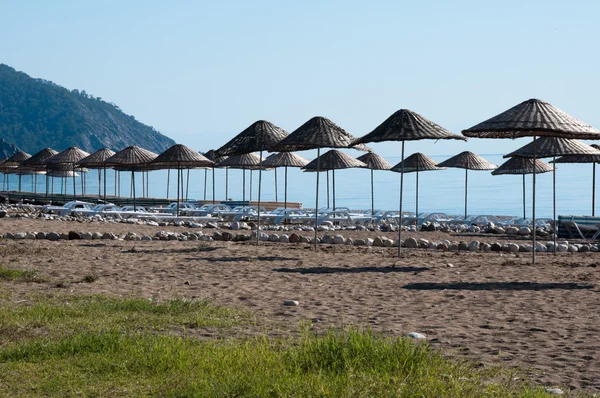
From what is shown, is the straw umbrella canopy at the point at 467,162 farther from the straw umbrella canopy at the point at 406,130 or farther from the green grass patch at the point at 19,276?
the green grass patch at the point at 19,276

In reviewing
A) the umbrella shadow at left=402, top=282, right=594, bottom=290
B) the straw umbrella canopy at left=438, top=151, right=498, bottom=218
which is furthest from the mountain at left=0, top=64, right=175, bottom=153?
the umbrella shadow at left=402, top=282, right=594, bottom=290

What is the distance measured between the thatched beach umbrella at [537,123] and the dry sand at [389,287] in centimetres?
181

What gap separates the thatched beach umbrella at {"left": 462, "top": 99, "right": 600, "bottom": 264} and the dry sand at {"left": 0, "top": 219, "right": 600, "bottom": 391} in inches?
71.4

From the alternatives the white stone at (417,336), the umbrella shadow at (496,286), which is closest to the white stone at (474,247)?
the umbrella shadow at (496,286)

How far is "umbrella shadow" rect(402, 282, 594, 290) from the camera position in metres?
9.16

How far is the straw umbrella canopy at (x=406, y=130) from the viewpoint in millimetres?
12500

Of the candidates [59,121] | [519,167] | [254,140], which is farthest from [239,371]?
[59,121]

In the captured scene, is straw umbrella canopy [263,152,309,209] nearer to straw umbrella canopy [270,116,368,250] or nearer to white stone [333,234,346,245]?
white stone [333,234,346,245]

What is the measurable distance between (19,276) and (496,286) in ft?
16.7

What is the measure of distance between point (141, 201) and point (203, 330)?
29121 mm

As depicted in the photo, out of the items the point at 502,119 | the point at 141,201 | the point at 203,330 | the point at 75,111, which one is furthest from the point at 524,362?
the point at 75,111

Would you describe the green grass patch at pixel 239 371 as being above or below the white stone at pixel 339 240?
above

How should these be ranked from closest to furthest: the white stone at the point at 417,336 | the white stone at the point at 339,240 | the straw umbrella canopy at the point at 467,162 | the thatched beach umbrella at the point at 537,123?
1. the white stone at the point at 417,336
2. the thatched beach umbrella at the point at 537,123
3. the white stone at the point at 339,240
4. the straw umbrella canopy at the point at 467,162

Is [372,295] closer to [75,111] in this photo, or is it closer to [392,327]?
[392,327]
